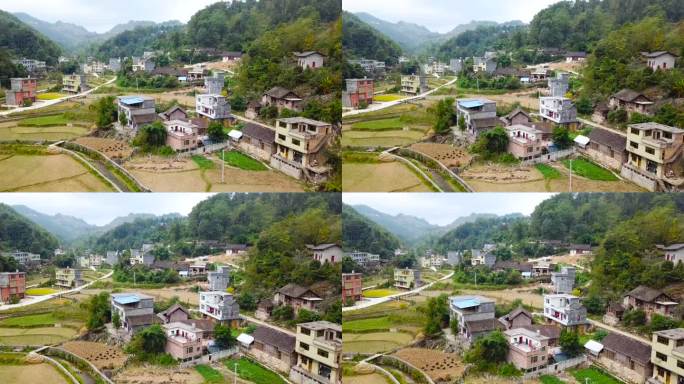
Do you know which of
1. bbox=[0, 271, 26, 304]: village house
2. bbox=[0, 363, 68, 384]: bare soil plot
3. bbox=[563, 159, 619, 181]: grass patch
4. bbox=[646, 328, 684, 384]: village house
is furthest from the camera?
bbox=[0, 271, 26, 304]: village house

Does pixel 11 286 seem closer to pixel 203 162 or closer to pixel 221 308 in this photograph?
pixel 221 308

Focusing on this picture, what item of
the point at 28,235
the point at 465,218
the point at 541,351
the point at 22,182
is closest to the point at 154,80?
the point at 22,182

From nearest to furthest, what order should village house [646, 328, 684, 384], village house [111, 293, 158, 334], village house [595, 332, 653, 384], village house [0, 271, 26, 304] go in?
village house [646, 328, 684, 384], village house [595, 332, 653, 384], village house [111, 293, 158, 334], village house [0, 271, 26, 304]

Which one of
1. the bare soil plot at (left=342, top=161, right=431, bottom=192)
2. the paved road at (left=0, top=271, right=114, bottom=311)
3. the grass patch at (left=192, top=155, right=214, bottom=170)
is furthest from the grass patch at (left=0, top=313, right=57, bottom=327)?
the bare soil plot at (left=342, top=161, right=431, bottom=192)

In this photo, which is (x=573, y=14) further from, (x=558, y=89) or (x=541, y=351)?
(x=541, y=351)

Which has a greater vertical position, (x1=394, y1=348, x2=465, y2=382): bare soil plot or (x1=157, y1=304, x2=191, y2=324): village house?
(x1=157, y1=304, x2=191, y2=324): village house

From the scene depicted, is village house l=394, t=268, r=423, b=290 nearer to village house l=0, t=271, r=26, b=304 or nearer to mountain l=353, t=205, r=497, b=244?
mountain l=353, t=205, r=497, b=244

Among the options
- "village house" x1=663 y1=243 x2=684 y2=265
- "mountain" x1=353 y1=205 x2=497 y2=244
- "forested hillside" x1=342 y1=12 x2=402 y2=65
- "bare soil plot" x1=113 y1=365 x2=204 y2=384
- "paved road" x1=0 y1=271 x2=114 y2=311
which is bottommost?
"bare soil plot" x1=113 y1=365 x2=204 y2=384
